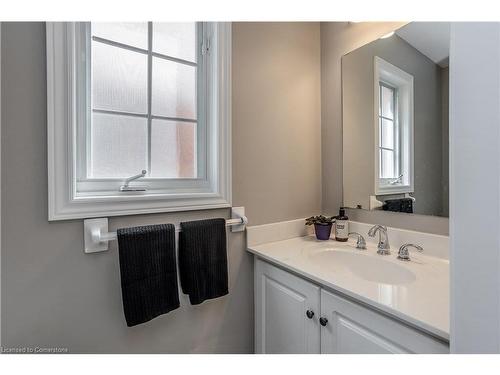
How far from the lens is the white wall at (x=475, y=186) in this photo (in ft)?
1.27

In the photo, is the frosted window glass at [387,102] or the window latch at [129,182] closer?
the window latch at [129,182]

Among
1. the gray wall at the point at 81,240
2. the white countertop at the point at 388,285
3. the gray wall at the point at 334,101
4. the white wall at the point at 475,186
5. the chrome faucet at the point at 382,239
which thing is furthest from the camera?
the gray wall at the point at 334,101

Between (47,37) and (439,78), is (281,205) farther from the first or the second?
(47,37)

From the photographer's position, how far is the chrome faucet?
1.16 m

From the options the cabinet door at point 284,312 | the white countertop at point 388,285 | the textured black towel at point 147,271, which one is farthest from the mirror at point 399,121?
the textured black towel at point 147,271

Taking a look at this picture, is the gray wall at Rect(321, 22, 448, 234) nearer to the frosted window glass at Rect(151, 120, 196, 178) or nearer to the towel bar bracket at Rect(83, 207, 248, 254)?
the frosted window glass at Rect(151, 120, 196, 178)

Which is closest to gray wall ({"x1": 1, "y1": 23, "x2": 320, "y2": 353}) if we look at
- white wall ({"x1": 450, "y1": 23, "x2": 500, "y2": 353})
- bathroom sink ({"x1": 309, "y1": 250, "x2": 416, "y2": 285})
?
bathroom sink ({"x1": 309, "y1": 250, "x2": 416, "y2": 285})

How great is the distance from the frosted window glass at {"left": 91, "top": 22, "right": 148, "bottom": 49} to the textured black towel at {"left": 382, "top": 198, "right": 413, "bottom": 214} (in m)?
1.32

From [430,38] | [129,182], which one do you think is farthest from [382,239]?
[129,182]

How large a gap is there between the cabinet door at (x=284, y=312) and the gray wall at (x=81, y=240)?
81 mm

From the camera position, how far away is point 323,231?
1.36 meters

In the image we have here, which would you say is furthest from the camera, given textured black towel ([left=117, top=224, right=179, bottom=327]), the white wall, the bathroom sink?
the bathroom sink

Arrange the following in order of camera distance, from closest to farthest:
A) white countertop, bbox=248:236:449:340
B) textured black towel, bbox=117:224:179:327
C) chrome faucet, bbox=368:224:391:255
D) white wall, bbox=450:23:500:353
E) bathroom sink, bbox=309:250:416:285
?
white wall, bbox=450:23:500:353 < white countertop, bbox=248:236:449:340 < textured black towel, bbox=117:224:179:327 < bathroom sink, bbox=309:250:416:285 < chrome faucet, bbox=368:224:391:255

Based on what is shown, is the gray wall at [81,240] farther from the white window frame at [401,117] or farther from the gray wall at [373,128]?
the white window frame at [401,117]
